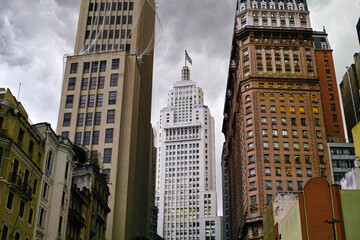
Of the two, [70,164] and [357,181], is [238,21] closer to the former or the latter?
[357,181]

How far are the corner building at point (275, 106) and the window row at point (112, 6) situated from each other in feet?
132

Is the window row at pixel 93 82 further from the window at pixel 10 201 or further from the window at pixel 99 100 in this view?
the window at pixel 10 201

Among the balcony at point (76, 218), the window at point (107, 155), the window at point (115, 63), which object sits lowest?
the balcony at point (76, 218)

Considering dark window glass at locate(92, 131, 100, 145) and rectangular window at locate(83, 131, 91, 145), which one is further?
rectangular window at locate(83, 131, 91, 145)

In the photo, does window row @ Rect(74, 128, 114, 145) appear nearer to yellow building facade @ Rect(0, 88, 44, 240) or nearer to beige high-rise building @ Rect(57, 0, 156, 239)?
beige high-rise building @ Rect(57, 0, 156, 239)

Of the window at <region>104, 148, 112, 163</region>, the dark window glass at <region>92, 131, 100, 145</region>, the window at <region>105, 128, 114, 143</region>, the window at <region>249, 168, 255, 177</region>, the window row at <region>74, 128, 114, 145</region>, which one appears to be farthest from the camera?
the window at <region>249, 168, 255, 177</region>

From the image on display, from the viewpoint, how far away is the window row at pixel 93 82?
103225 mm

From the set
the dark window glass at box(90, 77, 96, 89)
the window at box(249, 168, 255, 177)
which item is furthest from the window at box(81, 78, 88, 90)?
the window at box(249, 168, 255, 177)

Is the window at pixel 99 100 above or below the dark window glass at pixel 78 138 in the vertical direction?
above

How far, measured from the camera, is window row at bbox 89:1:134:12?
12056 centimetres

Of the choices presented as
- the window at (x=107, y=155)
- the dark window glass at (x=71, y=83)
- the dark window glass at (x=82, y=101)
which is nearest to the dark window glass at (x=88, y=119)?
the dark window glass at (x=82, y=101)

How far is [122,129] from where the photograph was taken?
318ft

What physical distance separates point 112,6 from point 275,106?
5418 cm

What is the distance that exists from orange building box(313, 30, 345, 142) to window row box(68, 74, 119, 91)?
67.1 m
